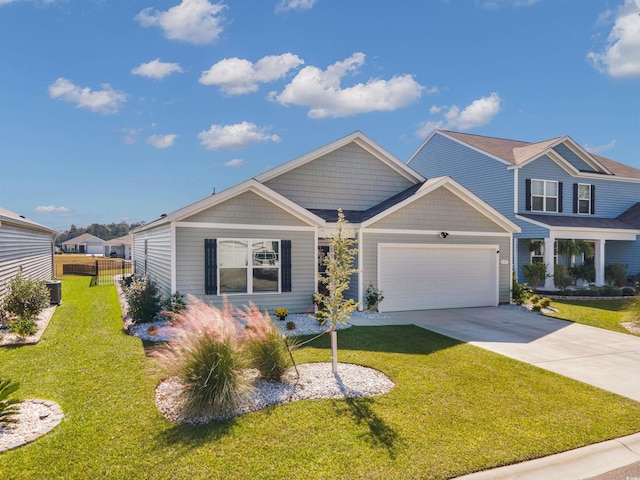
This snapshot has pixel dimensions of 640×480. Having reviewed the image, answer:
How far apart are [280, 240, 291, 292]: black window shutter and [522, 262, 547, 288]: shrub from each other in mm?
12064

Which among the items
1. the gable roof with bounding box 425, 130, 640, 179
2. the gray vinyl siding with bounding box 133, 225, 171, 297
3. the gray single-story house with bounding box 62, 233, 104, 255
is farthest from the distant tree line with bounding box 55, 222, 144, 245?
the gable roof with bounding box 425, 130, 640, 179

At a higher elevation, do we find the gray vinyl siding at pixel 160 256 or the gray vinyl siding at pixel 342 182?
the gray vinyl siding at pixel 342 182

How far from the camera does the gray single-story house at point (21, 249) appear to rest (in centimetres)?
1138

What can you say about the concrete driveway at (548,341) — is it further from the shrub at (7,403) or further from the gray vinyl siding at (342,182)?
the shrub at (7,403)

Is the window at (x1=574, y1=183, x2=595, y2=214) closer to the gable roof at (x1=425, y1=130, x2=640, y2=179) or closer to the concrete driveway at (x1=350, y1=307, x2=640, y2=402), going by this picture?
the gable roof at (x1=425, y1=130, x2=640, y2=179)

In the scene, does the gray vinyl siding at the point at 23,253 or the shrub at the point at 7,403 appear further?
the gray vinyl siding at the point at 23,253

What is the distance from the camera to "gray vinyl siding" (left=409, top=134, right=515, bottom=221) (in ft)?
64.1

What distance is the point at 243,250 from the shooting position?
1167cm

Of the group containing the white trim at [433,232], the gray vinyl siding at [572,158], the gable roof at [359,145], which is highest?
the gray vinyl siding at [572,158]

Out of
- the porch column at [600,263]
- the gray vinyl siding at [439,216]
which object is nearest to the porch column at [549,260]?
the porch column at [600,263]

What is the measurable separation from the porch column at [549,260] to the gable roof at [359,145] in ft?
23.4

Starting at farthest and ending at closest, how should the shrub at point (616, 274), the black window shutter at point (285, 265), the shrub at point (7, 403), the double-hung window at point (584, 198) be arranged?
the double-hung window at point (584, 198)
the shrub at point (616, 274)
the black window shutter at point (285, 265)
the shrub at point (7, 403)

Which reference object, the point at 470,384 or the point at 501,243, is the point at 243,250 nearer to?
the point at 470,384

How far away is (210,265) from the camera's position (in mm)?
11219
